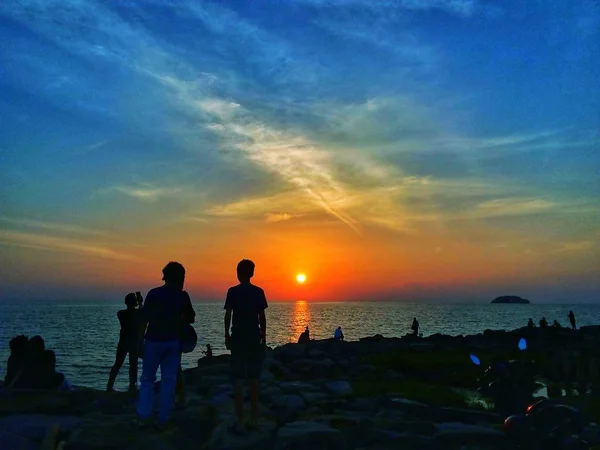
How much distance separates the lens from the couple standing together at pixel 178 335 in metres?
6.87

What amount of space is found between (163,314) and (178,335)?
37 cm

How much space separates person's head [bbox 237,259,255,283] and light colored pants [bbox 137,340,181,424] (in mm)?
1205

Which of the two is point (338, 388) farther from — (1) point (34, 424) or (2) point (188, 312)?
(1) point (34, 424)

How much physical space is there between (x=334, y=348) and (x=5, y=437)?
26319 millimetres

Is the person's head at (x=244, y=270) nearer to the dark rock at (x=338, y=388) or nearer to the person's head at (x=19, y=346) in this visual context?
the dark rock at (x=338, y=388)

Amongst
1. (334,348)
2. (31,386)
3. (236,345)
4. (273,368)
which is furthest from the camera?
(334,348)

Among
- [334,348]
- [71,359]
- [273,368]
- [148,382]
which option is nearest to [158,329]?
[148,382]

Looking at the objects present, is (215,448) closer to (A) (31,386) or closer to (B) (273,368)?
(A) (31,386)

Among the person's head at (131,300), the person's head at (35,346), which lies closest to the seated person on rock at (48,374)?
the person's head at (35,346)

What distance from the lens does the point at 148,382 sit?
693cm

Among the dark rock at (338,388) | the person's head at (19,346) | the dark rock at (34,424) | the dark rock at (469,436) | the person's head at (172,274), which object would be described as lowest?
the dark rock at (338,388)

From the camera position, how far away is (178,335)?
7086 millimetres

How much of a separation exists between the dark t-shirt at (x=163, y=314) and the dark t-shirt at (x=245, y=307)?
1.83 feet

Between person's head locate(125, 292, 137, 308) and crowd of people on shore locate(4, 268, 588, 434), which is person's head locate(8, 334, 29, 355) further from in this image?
crowd of people on shore locate(4, 268, 588, 434)
